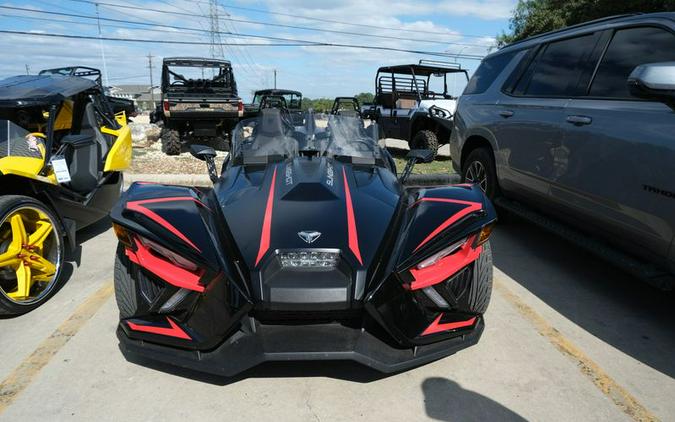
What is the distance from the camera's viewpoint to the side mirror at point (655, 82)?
2.54 meters

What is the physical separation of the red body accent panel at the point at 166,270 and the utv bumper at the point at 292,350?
0.33m

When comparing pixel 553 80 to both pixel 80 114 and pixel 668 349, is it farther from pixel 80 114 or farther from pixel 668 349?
pixel 80 114

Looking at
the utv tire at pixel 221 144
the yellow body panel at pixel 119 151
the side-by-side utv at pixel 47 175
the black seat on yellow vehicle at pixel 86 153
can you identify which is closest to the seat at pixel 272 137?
the side-by-side utv at pixel 47 175

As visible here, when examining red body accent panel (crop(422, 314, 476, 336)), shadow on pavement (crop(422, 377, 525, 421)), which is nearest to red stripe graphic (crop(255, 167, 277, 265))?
red body accent panel (crop(422, 314, 476, 336))

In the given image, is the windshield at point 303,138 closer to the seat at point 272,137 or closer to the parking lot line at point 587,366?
the seat at point 272,137

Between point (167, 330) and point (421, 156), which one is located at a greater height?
point (421, 156)

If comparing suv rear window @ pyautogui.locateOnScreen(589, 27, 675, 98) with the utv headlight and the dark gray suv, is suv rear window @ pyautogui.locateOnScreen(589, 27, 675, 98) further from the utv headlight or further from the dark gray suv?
the utv headlight

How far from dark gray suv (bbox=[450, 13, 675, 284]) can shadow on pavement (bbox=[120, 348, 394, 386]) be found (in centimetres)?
203

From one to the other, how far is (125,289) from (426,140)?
858cm

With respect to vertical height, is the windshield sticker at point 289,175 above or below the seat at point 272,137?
below

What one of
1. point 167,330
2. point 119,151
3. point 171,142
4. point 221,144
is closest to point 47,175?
point 119,151

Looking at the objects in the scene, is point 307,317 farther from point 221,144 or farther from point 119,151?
point 221,144

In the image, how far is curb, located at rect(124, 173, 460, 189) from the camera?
7117 millimetres

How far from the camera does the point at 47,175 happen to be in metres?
3.80
